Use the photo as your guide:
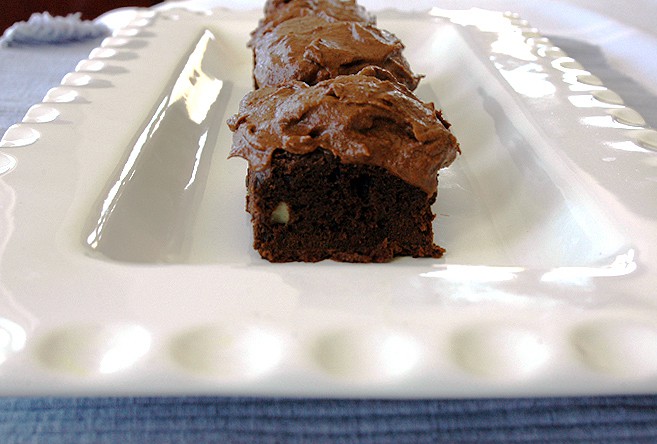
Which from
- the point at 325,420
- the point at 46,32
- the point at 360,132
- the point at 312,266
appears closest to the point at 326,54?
the point at 360,132

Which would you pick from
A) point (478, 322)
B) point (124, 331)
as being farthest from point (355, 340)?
point (124, 331)

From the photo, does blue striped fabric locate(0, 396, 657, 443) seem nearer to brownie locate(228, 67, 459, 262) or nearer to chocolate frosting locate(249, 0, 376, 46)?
brownie locate(228, 67, 459, 262)

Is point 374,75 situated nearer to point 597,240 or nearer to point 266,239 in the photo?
point 266,239

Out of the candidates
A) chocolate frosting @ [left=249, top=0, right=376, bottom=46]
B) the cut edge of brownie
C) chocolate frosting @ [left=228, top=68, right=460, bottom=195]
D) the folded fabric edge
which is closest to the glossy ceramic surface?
the cut edge of brownie

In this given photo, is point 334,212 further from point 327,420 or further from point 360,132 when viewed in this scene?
point 327,420

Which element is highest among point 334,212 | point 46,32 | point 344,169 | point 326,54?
point 326,54

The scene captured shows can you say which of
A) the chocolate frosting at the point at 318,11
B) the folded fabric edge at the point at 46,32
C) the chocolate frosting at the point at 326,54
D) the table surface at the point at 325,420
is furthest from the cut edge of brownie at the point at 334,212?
the folded fabric edge at the point at 46,32

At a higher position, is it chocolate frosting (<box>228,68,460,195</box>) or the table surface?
chocolate frosting (<box>228,68,460,195</box>)
